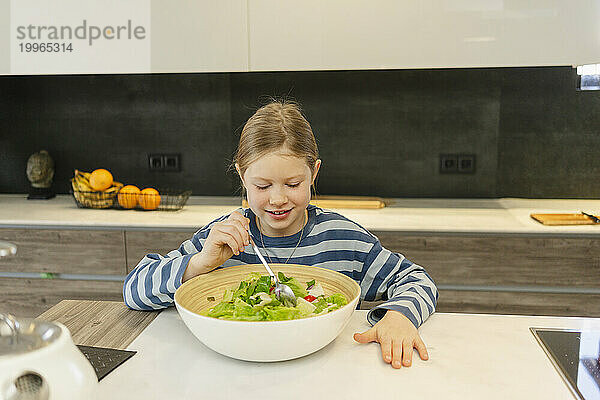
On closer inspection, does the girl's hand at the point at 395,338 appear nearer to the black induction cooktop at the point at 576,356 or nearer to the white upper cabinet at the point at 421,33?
the black induction cooktop at the point at 576,356

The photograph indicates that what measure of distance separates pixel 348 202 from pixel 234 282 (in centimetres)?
132

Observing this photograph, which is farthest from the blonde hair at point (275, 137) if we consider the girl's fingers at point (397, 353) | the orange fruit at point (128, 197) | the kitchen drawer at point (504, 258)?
the orange fruit at point (128, 197)

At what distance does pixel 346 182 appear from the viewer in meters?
2.69

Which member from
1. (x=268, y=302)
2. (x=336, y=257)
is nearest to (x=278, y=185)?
(x=336, y=257)

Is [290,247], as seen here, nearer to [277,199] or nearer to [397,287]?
[277,199]

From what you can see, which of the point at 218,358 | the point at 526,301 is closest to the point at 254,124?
the point at 218,358

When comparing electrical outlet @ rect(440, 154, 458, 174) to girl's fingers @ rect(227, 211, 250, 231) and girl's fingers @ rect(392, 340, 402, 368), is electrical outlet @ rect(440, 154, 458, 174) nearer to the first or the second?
girl's fingers @ rect(227, 211, 250, 231)

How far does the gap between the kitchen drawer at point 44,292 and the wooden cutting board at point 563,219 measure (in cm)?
157

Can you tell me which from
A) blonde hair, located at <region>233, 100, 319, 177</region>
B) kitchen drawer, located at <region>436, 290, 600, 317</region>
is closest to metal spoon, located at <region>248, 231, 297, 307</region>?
blonde hair, located at <region>233, 100, 319, 177</region>

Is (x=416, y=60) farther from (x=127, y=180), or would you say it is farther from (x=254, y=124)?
(x=127, y=180)

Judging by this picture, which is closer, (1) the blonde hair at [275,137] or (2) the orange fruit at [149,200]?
(1) the blonde hair at [275,137]

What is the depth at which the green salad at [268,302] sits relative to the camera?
95 cm

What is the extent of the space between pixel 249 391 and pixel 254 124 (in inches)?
27.1

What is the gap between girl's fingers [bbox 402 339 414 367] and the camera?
37.6 inches
